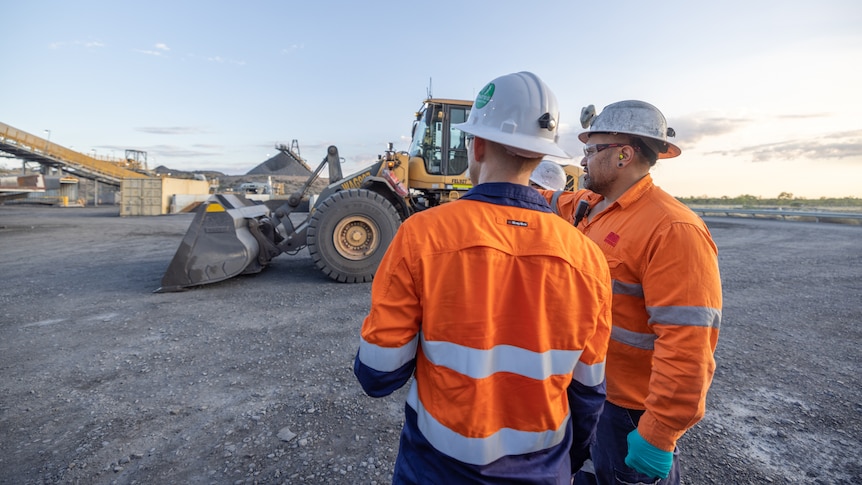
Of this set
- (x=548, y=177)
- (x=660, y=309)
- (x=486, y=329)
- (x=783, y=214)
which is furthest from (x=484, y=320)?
(x=783, y=214)

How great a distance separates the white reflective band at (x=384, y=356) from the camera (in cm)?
111

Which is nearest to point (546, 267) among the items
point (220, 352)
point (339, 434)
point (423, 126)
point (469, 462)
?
point (469, 462)

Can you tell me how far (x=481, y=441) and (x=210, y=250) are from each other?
18.7 ft

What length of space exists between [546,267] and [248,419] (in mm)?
2555

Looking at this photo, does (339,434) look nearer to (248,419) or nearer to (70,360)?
(248,419)

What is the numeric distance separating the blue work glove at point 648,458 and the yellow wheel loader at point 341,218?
4.80 m

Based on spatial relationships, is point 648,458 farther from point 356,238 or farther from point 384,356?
point 356,238

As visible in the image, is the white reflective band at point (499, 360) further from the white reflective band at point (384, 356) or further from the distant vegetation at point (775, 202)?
the distant vegetation at point (775, 202)

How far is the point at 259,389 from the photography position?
3201 millimetres

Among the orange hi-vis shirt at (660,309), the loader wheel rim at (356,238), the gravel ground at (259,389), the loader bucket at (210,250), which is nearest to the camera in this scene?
the orange hi-vis shirt at (660,309)

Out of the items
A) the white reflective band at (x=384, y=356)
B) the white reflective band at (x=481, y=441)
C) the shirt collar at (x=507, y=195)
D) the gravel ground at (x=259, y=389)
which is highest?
the shirt collar at (x=507, y=195)

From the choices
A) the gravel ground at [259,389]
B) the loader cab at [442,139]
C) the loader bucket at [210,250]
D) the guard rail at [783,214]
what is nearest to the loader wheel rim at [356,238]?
the gravel ground at [259,389]

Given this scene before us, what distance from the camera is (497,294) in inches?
43.7

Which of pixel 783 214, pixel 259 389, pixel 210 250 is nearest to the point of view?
pixel 259 389
